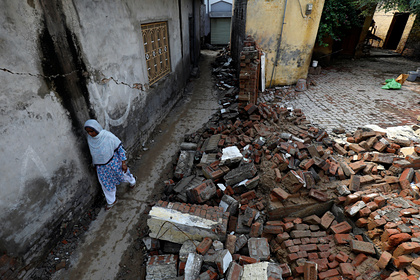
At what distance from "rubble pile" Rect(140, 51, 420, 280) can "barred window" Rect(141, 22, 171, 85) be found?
246 centimetres

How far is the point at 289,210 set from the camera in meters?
3.81

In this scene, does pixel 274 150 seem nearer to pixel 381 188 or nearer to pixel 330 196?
pixel 330 196

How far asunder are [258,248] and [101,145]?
2922mm

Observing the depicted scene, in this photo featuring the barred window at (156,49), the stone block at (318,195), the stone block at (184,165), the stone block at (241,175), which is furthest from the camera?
the barred window at (156,49)

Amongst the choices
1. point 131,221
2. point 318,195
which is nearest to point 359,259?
point 318,195

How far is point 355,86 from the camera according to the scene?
28.3 ft

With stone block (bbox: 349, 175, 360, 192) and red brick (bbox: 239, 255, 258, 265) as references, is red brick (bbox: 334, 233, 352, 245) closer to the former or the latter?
stone block (bbox: 349, 175, 360, 192)

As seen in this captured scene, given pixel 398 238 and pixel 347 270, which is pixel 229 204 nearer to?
pixel 347 270

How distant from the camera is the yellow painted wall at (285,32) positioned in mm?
7402

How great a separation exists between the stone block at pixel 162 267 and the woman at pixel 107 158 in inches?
59.0

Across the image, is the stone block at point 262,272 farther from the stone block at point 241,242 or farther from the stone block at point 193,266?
the stone block at point 193,266

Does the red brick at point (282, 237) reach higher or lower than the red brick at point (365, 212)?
lower

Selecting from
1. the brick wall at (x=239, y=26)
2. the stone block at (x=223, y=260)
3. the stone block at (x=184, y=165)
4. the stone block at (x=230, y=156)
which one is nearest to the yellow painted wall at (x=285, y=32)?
the brick wall at (x=239, y=26)

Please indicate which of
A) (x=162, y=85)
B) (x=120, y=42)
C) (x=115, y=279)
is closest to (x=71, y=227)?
(x=115, y=279)
